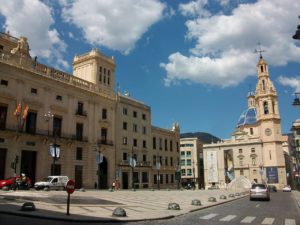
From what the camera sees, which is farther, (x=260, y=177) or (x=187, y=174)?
(x=187, y=174)

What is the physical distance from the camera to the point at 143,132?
63438 millimetres

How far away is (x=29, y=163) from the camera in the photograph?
134ft

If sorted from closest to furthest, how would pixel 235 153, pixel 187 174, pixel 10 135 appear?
pixel 10 135
pixel 235 153
pixel 187 174

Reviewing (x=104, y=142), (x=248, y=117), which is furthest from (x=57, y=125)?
(x=248, y=117)

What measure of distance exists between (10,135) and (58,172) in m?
8.44

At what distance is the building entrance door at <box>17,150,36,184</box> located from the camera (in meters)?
39.9

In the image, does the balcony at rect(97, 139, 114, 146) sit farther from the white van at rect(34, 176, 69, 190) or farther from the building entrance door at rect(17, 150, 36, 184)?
the white van at rect(34, 176, 69, 190)

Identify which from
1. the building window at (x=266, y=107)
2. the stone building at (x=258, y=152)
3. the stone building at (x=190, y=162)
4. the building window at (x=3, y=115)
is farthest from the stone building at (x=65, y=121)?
the building window at (x=266, y=107)

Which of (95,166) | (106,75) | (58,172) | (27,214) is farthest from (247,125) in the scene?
(27,214)

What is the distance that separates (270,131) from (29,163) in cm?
7309

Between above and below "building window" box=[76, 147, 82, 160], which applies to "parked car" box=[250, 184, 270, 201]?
below

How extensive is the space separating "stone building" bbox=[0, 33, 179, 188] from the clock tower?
149 feet

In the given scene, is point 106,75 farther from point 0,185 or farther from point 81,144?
point 0,185

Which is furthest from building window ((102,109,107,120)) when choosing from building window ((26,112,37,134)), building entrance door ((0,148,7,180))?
building entrance door ((0,148,7,180))
